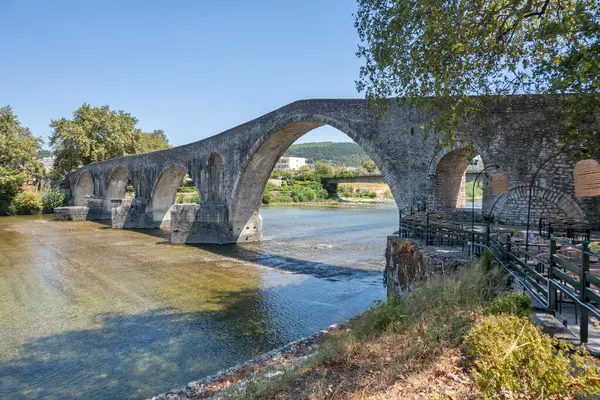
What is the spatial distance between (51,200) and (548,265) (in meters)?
45.1

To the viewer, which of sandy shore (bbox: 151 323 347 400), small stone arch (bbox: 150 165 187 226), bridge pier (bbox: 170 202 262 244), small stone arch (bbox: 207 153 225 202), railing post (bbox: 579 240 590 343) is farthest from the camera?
small stone arch (bbox: 150 165 187 226)

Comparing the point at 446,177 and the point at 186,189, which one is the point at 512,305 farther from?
the point at 186,189

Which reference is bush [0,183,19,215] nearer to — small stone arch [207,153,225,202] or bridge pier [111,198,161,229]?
bridge pier [111,198,161,229]

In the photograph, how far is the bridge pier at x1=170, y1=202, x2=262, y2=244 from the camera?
20.3 metres

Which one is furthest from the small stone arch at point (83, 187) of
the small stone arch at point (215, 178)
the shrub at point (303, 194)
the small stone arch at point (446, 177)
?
the small stone arch at point (446, 177)

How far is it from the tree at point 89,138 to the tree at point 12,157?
15.0 ft

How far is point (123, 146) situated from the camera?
4259 cm

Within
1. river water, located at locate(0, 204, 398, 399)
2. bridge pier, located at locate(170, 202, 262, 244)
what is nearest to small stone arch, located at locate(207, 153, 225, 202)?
bridge pier, located at locate(170, 202, 262, 244)

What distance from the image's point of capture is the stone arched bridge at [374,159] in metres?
10.0

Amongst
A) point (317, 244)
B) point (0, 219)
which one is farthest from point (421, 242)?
point (0, 219)

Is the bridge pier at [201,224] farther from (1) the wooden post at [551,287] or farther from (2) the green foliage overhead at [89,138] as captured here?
(2) the green foliage overhead at [89,138]

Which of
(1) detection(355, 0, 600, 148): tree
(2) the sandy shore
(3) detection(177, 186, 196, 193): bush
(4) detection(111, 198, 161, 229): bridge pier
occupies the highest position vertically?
(1) detection(355, 0, 600, 148): tree

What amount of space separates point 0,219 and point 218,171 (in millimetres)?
23400

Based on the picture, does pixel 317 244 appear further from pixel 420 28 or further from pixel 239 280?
pixel 420 28
